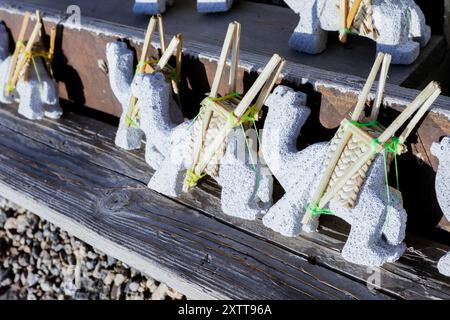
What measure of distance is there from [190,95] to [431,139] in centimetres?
78

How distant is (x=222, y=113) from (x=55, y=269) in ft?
3.64

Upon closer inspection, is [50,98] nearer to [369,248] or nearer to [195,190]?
[195,190]

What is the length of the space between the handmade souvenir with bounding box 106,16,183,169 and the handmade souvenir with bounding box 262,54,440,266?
0.36m

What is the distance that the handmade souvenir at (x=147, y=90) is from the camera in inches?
61.4

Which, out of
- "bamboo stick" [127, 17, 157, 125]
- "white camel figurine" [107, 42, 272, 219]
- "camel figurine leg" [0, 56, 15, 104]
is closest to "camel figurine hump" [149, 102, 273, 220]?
"white camel figurine" [107, 42, 272, 219]

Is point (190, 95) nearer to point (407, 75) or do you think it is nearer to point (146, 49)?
point (146, 49)

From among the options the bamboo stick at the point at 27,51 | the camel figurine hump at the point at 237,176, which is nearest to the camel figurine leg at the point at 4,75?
the bamboo stick at the point at 27,51

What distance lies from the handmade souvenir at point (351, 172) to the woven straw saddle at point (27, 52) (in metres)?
1.03

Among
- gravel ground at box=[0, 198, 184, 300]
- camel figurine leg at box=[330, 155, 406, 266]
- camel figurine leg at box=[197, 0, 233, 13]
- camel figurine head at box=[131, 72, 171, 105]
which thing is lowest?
gravel ground at box=[0, 198, 184, 300]

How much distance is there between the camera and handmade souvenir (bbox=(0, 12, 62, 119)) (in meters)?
1.97

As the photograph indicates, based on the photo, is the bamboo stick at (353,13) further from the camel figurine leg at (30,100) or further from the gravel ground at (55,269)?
the camel figurine leg at (30,100)

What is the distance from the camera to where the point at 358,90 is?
52.2 inches

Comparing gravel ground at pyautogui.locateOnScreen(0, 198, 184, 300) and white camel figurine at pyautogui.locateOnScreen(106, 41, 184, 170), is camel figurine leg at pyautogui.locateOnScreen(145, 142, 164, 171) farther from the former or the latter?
gravel ground at pyautogui.locateOnScreen(0, 198, 184, 300)

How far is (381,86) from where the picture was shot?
1221 millimetres
